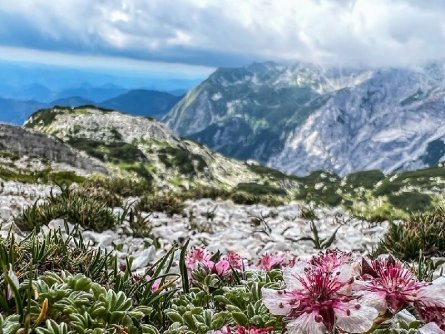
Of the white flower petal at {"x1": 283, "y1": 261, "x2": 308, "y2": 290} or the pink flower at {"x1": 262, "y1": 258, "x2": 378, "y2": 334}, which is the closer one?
the pink flower at {"x1": 262, "y1": 258, "x2": 378, "y2": 334}

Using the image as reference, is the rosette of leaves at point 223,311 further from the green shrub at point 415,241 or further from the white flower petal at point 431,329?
the green shrub at point 415,241

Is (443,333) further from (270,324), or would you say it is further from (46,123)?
(46,123)

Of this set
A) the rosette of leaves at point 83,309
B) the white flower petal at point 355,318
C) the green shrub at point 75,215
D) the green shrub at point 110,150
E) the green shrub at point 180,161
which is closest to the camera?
the white flower petal at point 355,318

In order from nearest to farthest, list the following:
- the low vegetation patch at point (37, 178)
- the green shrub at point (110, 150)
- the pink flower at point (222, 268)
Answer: the pink flower at point (222, 268)
the low vegetation patch at point (37, 178)
the green shrub at point (110, 150)

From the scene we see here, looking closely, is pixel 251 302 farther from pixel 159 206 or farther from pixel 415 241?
→ pixel 159 206

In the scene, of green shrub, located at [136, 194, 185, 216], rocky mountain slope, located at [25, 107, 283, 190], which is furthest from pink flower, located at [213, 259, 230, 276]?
rocky mountain slope, located at [25, 107, 283, 190]

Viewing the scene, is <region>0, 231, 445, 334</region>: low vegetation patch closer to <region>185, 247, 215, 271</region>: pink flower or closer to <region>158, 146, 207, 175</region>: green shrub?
<region>185, 247, 215, 271</region>: pink flower

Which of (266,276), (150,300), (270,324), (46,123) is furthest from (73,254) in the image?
(46,123)

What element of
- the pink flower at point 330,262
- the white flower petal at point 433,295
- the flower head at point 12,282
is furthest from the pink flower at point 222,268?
the white flower petal at point 433,295
